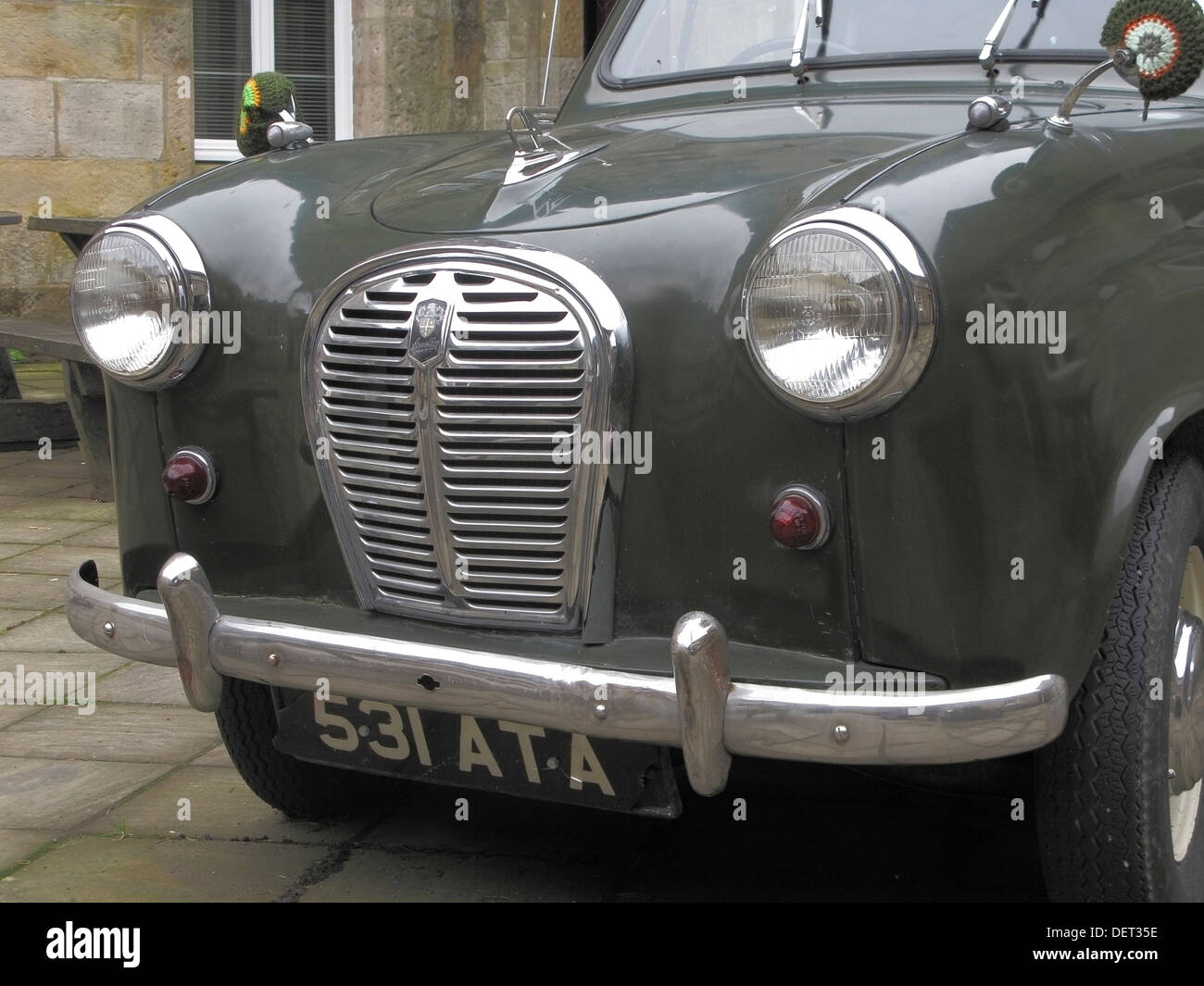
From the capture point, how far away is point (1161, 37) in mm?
2338

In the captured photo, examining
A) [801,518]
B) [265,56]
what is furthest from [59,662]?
[265,56]

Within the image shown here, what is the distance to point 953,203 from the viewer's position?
2.21m

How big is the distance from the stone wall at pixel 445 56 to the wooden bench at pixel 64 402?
2.91 metres

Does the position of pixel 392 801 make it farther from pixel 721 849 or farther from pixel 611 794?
pixel 611 794

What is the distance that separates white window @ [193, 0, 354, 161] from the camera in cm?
1017

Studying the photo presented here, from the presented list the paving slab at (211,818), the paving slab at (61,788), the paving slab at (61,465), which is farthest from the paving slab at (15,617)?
the paving slab at (61,465)

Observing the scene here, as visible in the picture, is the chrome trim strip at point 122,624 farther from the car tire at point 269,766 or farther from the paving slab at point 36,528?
the paving slab at point 36,528

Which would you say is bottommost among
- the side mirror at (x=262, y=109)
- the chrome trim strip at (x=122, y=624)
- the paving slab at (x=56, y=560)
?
the paving slab at (x=56, y=560)

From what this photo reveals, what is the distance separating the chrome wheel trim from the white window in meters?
8.42

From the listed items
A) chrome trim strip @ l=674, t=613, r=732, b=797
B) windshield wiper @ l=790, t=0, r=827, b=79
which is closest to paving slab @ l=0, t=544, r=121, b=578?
windshield wiper @ l=790, t=0, r=827, b=79

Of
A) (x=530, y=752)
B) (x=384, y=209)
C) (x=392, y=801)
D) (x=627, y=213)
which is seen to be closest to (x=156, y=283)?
(x=384, y=209)

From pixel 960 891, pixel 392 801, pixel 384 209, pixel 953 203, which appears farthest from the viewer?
pixel 392 801

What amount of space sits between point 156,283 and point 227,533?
0.45m

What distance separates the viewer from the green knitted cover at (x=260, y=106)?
3.40 metres
